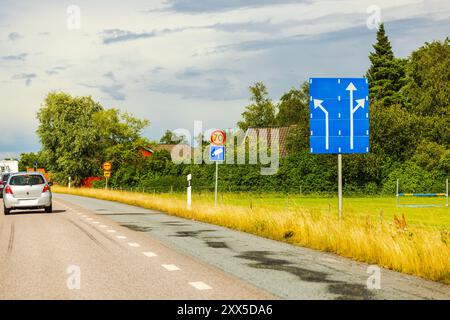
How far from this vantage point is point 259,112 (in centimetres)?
10312

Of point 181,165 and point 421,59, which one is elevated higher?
point 421,59

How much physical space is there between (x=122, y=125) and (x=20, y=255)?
7621cm

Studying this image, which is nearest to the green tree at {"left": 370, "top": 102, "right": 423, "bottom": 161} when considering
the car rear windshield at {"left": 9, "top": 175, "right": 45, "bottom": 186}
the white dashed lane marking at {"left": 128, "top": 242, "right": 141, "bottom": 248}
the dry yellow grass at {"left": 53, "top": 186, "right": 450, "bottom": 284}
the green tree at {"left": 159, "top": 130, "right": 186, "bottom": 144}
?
the car rear windshield at {"left": 9, "top": 175, "right": 45, "bottom": 186}

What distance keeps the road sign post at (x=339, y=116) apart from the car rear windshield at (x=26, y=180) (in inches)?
551

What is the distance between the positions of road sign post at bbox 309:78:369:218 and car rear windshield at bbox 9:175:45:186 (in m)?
14.0

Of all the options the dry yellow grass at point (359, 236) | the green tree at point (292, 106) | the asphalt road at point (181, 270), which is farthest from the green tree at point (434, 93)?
the asphalt road at point (181, 270)

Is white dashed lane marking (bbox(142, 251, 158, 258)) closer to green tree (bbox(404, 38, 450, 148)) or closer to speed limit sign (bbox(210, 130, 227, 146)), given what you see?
speed limit sign (bbox(210, 130, 227, 146))

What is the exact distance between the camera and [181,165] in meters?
57.4

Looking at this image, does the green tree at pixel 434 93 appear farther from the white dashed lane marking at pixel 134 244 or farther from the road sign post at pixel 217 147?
the white dashed lane marking at pixel 134 244

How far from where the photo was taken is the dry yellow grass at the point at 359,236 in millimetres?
10139

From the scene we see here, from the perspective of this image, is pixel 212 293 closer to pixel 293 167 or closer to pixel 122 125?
pixel 293 167

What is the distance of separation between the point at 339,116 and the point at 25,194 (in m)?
14.3

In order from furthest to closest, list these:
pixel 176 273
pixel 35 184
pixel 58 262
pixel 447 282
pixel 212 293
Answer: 1. pixel 35 184
2. pixel 58 262
3. pixel 176 273
4. pixel 447 282
5. pixel 212 293

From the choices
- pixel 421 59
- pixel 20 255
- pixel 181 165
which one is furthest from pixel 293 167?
pixel 20 255
